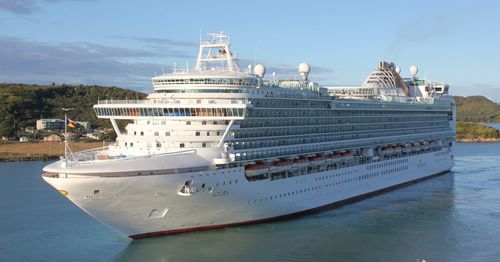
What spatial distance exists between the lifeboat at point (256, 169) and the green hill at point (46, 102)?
60.4m

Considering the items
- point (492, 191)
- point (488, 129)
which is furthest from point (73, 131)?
point (488, 129)

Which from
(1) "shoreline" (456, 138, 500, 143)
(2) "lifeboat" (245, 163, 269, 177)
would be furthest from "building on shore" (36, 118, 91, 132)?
(1) "shoreline" (456, 138, 500, 143)

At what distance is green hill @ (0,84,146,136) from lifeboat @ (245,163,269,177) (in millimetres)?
60356

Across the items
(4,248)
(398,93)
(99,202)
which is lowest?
(4,248)

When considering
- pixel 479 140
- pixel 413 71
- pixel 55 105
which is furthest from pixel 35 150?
pixel 479 140

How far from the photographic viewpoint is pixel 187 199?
2508 cm

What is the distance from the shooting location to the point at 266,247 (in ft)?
84.0

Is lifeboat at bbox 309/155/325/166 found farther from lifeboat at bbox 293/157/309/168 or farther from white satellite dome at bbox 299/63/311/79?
white satellite dome at bbox 299/63/311/79

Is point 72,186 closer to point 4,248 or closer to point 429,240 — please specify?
point 4,248

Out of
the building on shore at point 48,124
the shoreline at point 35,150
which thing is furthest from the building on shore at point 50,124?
the shoreline at point 35,150

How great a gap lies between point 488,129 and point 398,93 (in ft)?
263

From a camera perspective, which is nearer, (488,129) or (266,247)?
(266,247)

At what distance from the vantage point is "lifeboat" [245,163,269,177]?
2756 cm

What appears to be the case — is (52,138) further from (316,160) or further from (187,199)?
(187,199)
